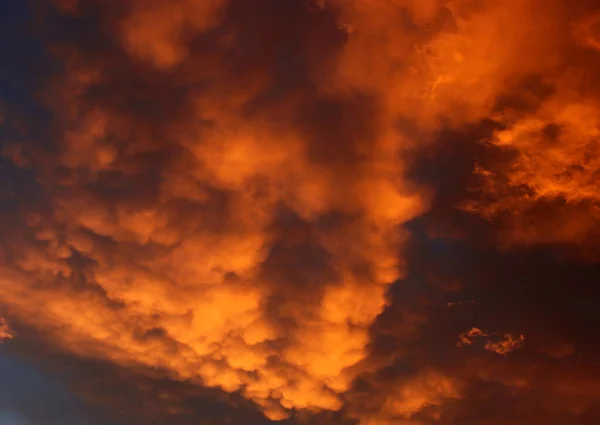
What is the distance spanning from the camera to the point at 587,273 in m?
4.93

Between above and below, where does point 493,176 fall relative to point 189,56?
below

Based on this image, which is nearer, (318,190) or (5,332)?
(318,190)

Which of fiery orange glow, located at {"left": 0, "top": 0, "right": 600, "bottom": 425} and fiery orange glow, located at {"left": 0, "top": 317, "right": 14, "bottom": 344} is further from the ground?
fiery orange glow, located at {"left": 0, "top": 0, "right": 600, "bottom": 425}

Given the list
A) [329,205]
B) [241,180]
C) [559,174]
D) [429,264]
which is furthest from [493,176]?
[241,180]

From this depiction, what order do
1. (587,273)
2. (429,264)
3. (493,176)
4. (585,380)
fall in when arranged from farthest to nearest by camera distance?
1. (585,380)
2. (429,264)
3. (587,273)
4. (493,176)

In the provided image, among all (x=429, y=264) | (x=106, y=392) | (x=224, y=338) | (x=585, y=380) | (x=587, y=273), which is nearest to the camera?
(x=587, y=273)

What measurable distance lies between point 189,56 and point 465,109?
2.60m

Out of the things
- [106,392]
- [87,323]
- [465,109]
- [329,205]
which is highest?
[465,109]

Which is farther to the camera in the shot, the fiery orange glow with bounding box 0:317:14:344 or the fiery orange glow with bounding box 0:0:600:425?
the fiery orange glow with bounding box 0:317:14:344

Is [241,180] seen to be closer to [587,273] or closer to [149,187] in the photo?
[149,187]

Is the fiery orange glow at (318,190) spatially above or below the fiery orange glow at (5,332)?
above

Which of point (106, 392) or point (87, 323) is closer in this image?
point (87, 323)

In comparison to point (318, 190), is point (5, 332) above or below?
below

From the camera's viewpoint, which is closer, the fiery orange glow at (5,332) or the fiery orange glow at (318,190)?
the fiery orange glow at (318,190)
